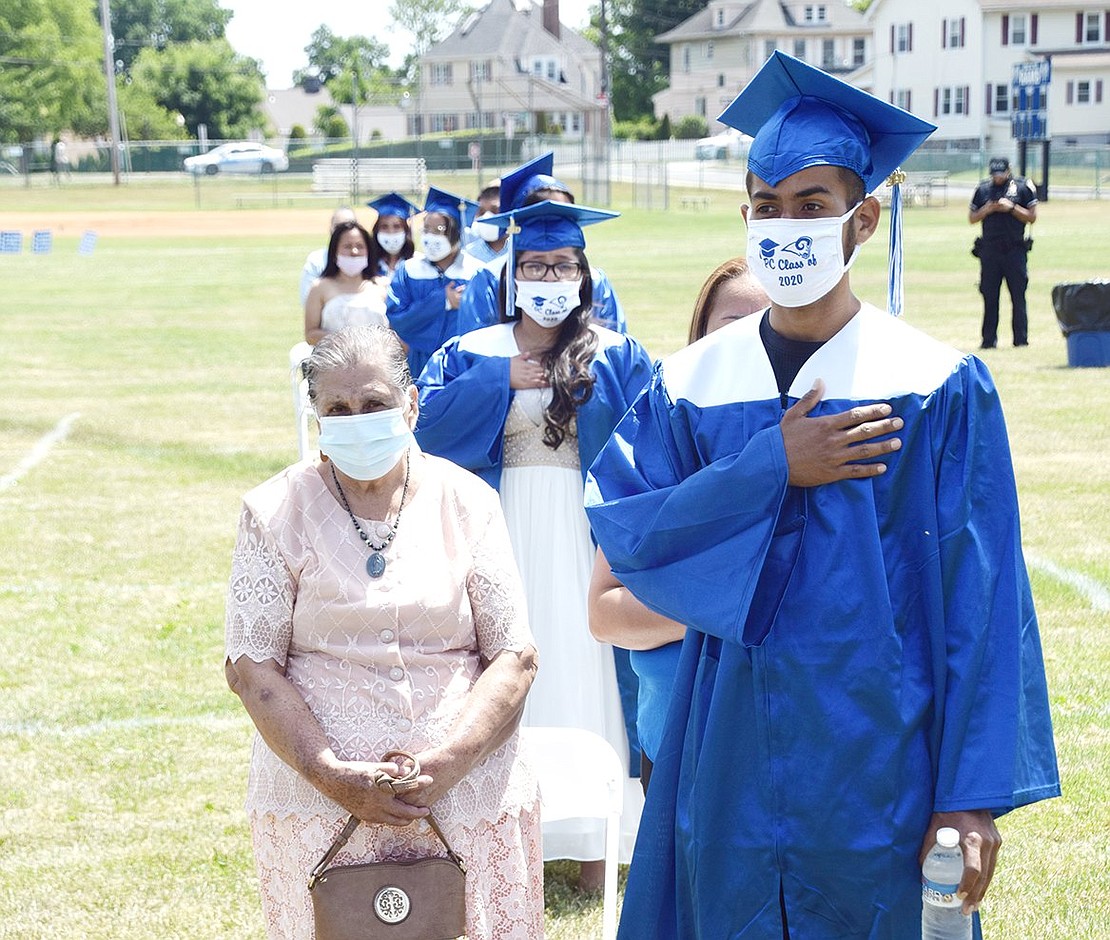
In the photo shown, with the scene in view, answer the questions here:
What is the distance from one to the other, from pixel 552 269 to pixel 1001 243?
14.5 m

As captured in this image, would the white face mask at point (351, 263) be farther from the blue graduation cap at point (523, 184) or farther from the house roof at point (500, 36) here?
the house roof at point (500, 36)

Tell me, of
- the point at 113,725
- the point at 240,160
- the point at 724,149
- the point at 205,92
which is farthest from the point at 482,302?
the point at 205,92

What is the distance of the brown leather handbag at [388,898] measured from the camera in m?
3.35

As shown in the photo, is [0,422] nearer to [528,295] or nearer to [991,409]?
[528,295]

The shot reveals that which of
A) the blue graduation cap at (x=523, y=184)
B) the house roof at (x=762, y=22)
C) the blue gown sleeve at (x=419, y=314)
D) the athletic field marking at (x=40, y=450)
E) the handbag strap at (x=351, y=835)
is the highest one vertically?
the house roof at (x=762, y=22)

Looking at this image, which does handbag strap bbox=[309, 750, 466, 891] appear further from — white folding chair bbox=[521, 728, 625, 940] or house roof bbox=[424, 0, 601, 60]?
house roof bbox=[424, 0, 601, 60]

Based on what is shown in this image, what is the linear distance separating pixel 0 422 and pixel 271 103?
129838 mm

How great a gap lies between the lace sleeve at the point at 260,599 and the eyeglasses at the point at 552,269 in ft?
7.88

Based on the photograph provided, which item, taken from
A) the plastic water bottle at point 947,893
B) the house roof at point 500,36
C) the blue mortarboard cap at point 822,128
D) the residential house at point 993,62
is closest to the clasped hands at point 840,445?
the blue mortarboard cap at point 822,128

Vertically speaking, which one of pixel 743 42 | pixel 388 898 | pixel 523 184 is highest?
pixel 743 42

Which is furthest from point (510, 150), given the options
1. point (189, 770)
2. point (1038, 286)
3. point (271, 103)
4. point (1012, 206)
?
point (271, 103)

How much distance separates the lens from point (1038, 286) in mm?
25594

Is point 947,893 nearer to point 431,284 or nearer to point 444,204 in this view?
point 431,284

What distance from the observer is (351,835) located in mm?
3430
